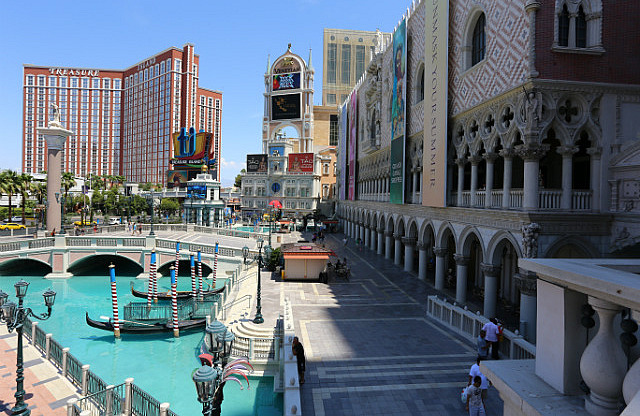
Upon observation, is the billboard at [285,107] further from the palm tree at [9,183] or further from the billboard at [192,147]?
the palm tree at [9,183]

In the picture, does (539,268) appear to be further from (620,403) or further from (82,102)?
(82,102)

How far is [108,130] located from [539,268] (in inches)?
4754

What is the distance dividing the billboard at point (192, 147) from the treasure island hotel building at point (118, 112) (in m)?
27.6

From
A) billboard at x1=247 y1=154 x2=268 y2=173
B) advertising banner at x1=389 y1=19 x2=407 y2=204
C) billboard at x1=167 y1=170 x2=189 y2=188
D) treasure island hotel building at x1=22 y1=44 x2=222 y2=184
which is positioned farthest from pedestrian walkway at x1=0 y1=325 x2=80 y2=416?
treasure island hotel building at x1=22 y1=44 x2=222 y2=184

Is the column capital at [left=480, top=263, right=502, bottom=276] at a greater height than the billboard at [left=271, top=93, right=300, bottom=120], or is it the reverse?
the billboard at [left=271, top=93, right=300, bottom=120]

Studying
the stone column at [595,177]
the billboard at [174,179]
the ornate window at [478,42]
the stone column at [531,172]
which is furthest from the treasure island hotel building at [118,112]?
the stone column at [595,177]

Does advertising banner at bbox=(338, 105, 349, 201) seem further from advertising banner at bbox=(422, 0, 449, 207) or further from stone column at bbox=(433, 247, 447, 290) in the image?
stone column at bbox=(433, 247, 447, 290)

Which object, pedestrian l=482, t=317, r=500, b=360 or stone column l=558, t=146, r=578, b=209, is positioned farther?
stone column l=558, t=146, r=578, b=209

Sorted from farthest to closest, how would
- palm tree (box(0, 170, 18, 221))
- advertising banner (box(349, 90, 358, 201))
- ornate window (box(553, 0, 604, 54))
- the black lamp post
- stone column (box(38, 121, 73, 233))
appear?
palm tree (box(0, 170, 18, 221)), advertising banner (box(349, 90, 358, 201)), stone column (box(38, 121, 73, 233)), ornate window (box(553, 0, 604, 54)), the black lamp post

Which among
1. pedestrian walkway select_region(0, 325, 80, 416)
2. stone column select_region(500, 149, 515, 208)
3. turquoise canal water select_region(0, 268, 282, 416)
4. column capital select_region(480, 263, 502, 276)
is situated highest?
stone column select_region(500, 149, 515, 208)

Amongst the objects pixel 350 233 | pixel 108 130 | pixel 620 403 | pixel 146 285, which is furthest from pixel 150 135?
pixel 620 403

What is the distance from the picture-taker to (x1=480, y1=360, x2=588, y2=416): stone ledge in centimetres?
284

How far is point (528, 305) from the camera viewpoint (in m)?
14.0

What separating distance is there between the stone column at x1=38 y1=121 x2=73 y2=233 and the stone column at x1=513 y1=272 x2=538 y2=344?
38375 millimetres
